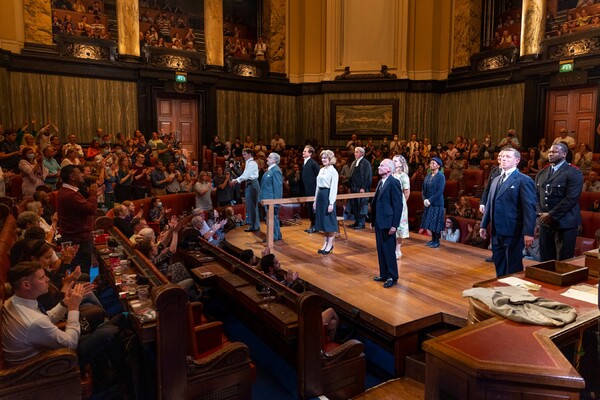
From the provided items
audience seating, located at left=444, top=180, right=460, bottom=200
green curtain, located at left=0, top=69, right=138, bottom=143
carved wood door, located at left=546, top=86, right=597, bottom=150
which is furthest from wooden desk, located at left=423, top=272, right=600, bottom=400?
green curtain, located at left=0, top=69, right=138, bottom=143

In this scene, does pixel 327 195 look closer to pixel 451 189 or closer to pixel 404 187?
pixel 404 187

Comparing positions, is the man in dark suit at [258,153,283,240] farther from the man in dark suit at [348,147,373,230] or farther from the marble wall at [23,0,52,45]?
the marble wall at [23,0,52,45]

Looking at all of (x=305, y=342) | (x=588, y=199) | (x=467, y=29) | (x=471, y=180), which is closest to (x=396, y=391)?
(x=305, y=342)

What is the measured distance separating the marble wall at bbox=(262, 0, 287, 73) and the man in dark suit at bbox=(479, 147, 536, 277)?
12353 millimetres

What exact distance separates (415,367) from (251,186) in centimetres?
423

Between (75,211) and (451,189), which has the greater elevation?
(75,211)

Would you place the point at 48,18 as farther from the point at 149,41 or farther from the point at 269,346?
the point at 269,346

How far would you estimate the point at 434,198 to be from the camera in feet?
22.1

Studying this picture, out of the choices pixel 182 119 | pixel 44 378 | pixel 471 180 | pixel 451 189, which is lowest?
pixel 44 378

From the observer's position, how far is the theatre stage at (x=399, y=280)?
4277mm

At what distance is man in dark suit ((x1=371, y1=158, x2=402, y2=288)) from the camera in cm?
496

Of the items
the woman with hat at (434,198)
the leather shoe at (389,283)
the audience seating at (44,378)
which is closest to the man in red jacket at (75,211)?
the audience seating at (44,378)

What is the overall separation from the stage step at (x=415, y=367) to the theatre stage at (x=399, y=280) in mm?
71

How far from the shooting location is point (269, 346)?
4.16 meters
